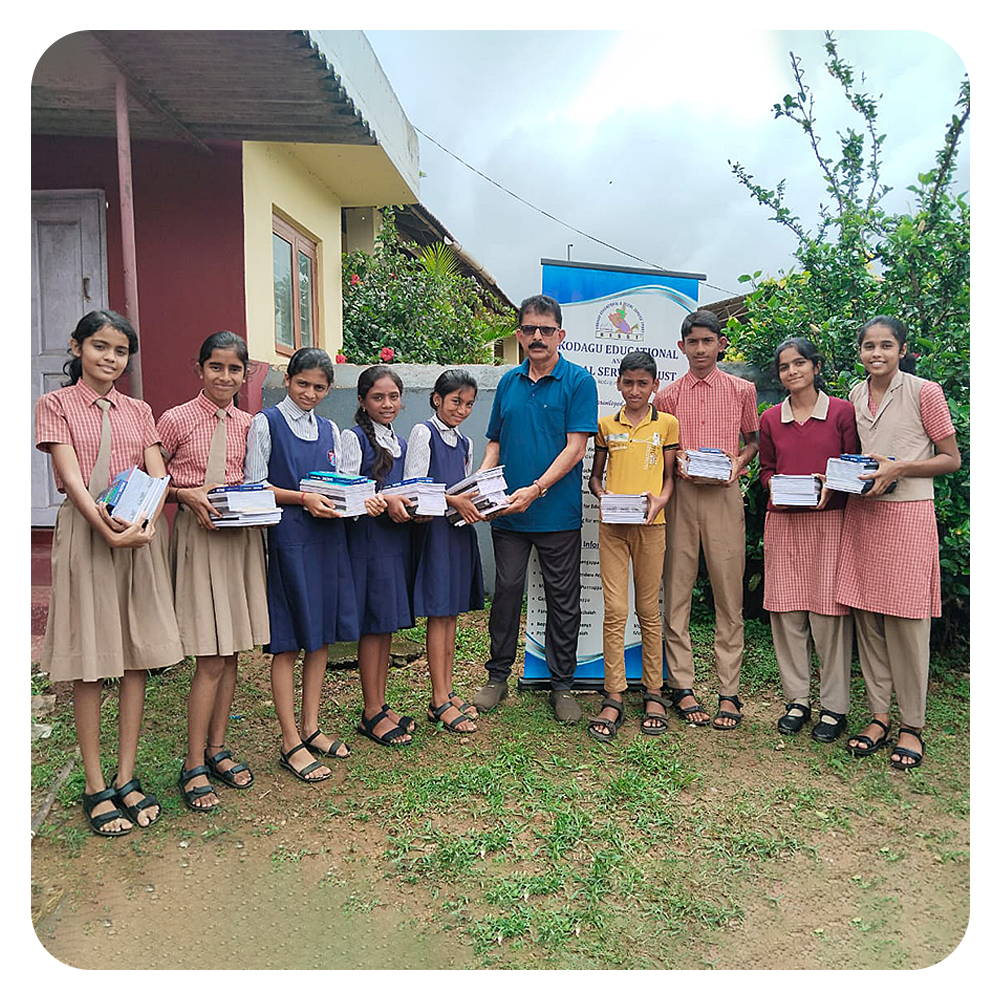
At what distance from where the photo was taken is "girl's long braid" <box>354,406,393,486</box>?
11.9 ft

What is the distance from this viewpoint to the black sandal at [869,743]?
3.77m

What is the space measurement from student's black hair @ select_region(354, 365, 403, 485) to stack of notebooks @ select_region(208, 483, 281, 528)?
0.70 m

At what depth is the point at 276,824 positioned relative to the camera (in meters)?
3.16

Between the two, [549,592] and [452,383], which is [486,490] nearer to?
[452,383]

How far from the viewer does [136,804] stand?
3.10 metres

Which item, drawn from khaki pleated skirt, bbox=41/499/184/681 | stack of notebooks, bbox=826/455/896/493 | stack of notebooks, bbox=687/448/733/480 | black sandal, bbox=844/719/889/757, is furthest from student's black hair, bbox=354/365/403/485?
black sandal, bbox=844/719/889/757

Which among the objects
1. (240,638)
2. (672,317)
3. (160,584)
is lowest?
(240,638)

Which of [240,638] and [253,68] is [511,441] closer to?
[240,638]

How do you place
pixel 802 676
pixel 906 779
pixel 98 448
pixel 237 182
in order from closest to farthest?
pixel 98 448
pixel 906 779
pixel 802 676
pixel 237 182

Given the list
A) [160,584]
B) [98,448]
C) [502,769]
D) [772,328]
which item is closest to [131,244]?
[98,448]

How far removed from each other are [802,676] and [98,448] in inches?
135

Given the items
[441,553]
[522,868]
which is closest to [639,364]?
[441,553]

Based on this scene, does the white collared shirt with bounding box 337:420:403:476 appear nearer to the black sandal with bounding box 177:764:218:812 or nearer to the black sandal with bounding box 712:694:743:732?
the black sandal with bounding box 177:764:218:812

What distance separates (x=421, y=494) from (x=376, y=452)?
0.96 ft
